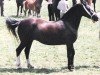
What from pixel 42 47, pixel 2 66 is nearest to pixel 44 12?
pixel 42 47

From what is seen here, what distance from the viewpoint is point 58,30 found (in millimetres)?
11273

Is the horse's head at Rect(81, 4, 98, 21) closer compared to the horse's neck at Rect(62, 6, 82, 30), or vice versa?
the horse's head at Rect(81, 4, 98, 21)

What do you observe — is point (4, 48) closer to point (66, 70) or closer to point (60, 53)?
point (60, 53)

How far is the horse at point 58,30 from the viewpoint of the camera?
11.2 metres

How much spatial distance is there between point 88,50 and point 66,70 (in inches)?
154

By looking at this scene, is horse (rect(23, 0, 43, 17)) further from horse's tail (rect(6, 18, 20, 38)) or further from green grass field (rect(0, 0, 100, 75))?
horse's tail (rect(6, 18, 20, 38))

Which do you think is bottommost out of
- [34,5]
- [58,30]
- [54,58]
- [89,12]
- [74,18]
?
[54,58]

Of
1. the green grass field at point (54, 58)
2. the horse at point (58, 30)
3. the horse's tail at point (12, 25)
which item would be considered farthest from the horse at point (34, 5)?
the horse at point (58, 30)

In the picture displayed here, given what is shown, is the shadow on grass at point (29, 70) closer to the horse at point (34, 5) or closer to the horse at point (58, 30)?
the horse at point (58, 30)

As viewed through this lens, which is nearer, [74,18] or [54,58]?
[74,18]

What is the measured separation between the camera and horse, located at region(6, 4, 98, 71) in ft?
36.9

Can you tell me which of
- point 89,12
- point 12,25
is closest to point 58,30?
point 89,12

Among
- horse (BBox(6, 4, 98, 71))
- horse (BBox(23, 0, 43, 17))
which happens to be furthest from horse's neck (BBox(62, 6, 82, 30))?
horse (BBox(23, 0, 43, 17))

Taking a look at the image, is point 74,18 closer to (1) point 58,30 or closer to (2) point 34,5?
(1) point 58,30
